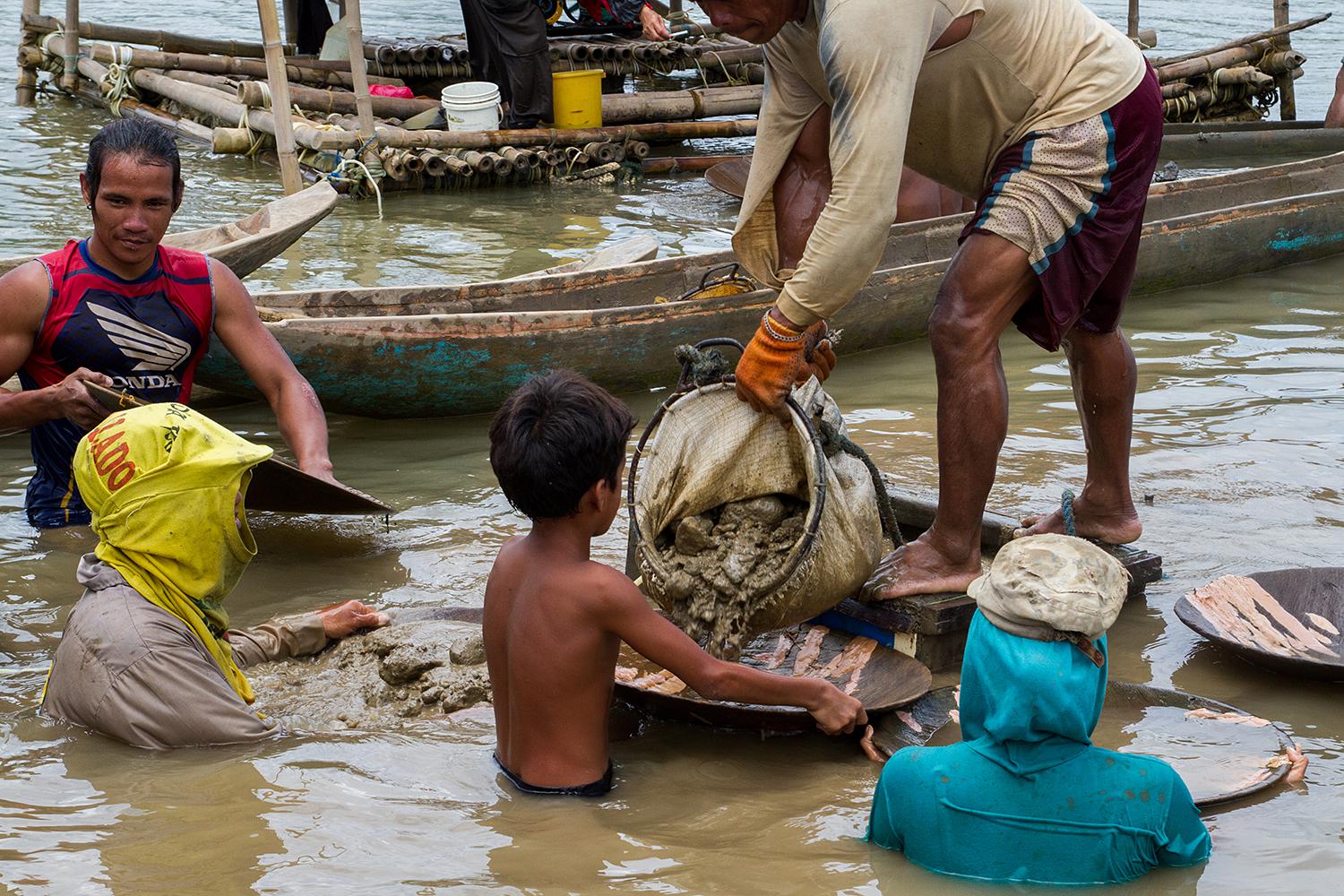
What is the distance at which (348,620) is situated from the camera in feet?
11.6

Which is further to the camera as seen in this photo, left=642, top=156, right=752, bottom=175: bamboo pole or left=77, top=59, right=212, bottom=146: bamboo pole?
left=77, top=59, right=212, bottom=146: bamboo pole

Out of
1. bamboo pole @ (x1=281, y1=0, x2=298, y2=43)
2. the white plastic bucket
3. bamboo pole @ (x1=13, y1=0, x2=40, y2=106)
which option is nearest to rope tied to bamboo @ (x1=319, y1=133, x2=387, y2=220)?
the white plastic bucket

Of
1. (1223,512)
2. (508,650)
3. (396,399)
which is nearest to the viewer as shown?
(508,650)

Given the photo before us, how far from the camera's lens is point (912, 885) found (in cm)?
246

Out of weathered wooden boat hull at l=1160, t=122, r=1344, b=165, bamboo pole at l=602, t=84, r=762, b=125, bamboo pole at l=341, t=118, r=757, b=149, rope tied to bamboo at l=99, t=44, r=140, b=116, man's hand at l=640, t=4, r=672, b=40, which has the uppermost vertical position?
man's hand at l=640, t=4, r=672, b=40

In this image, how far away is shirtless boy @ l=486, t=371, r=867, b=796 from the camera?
8.59 ft

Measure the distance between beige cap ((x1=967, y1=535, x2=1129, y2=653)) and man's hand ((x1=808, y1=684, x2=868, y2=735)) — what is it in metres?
0.56

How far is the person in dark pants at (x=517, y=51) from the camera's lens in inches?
400

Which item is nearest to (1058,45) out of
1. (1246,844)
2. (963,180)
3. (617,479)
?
(963,180)

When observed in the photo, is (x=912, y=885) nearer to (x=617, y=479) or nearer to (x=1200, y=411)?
(x=617, y=479)

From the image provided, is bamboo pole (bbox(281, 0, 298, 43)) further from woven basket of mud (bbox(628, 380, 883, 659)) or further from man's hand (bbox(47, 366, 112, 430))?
woven basket of mud (bbox(628, 380, 883, 659))

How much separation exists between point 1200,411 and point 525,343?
275cm

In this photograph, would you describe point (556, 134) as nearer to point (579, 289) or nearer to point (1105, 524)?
point (579, 289)

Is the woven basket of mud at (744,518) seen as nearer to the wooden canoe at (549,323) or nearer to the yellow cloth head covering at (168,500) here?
the yellow cloth head covering at (168,500)
